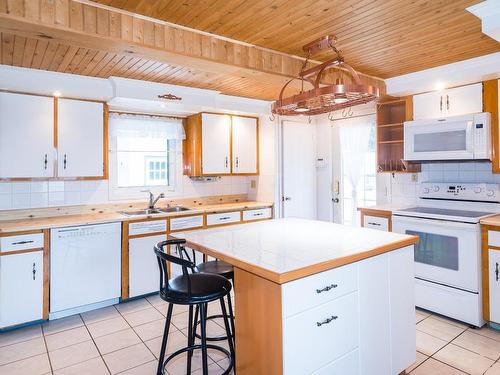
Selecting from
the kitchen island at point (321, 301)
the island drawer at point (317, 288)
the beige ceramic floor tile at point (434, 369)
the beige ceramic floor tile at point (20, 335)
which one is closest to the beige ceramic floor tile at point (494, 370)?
the beige ceramic floor tile at point (434, 369)

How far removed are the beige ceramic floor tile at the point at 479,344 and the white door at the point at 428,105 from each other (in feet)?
6.72

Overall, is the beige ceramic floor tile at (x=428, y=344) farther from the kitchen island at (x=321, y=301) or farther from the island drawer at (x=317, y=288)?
the island drawer at (x=317, y=288)

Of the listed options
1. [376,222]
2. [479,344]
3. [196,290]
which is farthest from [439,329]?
[196,290]

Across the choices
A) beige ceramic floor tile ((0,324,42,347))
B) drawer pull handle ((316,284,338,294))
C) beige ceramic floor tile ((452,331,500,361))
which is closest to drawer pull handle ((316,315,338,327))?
drawer pull handle ((316,284,338,294))

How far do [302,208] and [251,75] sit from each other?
98.6 inches

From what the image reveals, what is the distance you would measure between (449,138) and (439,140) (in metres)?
0.09

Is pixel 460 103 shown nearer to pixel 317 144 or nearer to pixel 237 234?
pixel 317 144

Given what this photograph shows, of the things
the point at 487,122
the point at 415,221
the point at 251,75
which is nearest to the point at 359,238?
the point at 415,221

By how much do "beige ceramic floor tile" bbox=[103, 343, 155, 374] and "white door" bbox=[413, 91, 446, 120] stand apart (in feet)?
11.2

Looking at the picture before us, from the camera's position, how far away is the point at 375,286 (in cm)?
197

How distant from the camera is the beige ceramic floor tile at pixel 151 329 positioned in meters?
2.82

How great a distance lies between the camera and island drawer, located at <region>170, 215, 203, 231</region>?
382 cm

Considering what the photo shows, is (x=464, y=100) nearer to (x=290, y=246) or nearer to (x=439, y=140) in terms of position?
(x=439, y=140)

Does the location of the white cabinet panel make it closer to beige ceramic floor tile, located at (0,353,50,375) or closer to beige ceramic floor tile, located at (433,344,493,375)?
beige ceramic floor tile, located at (433,344,493,375)
